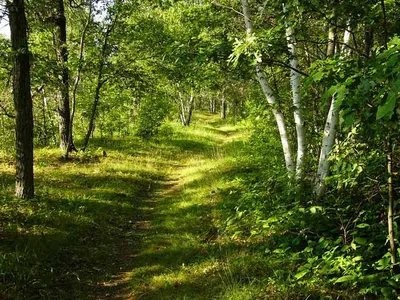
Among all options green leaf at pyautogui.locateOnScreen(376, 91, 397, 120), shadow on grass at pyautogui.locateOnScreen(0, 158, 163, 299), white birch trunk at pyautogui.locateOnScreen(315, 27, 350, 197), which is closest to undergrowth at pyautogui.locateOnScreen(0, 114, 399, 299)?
shadow on grass at pyautogui.locateOnScreen(0, 158, 163, 299)

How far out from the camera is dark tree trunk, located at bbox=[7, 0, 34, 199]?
8.91 m

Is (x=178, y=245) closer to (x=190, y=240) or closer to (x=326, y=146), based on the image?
(x=190, y=240)

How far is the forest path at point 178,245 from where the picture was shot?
596cm

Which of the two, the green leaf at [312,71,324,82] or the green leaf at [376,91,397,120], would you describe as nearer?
the green leaf at [376,91,397,120]

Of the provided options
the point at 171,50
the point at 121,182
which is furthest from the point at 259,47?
the point at 121,182

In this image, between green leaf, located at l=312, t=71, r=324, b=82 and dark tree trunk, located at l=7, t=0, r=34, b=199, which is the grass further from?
green leaf, located at l=312, t=71, r=324, b=82

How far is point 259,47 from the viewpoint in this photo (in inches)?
203

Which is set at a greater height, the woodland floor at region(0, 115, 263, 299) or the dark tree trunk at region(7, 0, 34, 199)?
the dark tree trunk at region(7, 0, 34, 199)

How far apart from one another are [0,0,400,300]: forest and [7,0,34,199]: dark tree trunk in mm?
36

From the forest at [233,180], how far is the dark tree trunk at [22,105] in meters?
0.04

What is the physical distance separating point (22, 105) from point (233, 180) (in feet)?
18.8

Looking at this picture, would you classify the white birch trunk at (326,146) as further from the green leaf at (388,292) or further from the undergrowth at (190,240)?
the green leaf at (388,292)

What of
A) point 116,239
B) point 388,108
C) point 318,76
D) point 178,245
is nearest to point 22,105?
point 116,239

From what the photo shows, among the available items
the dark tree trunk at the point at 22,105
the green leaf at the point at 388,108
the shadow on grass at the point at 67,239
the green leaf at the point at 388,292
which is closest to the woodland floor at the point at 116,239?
the shadow on grass at the point at 67,239
